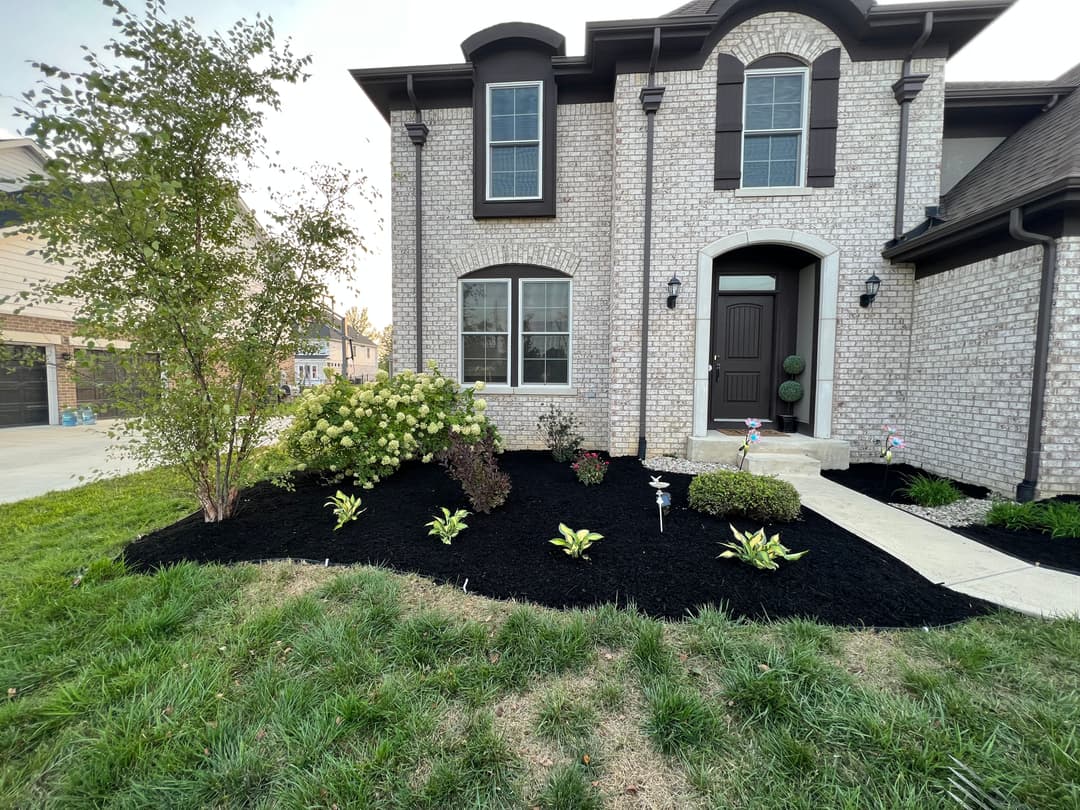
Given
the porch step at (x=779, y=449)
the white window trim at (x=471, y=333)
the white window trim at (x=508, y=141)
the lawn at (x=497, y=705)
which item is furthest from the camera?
the white window trim at (x=471, y=333)

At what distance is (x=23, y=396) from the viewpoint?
33.3ft

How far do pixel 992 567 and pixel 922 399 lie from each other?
3.42 meters

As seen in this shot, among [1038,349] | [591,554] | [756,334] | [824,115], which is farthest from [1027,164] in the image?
[591,554]

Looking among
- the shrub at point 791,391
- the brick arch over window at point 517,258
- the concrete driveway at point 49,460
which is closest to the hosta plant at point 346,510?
the concrete driveway at point 49,460

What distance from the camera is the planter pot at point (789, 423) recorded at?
656cm

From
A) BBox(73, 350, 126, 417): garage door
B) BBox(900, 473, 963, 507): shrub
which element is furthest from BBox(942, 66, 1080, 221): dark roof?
BBox(73, 350, 126, 417): garage door

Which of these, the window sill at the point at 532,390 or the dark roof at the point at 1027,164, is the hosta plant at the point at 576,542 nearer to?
the window sill at the point at 532,390

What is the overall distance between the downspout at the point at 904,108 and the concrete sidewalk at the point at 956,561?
397cm

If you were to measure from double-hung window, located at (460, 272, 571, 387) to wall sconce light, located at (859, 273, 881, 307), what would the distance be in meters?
3.99

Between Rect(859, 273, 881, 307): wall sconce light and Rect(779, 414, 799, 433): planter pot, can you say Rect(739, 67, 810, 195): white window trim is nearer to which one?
Rect(859, 273, 881, 307): wall sconce light

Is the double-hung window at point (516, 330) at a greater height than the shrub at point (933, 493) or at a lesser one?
greater

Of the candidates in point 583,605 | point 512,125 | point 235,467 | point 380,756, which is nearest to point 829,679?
point 583,605

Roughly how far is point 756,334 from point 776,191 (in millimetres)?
2025

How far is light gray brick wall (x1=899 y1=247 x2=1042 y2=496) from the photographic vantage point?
14.6 ft
